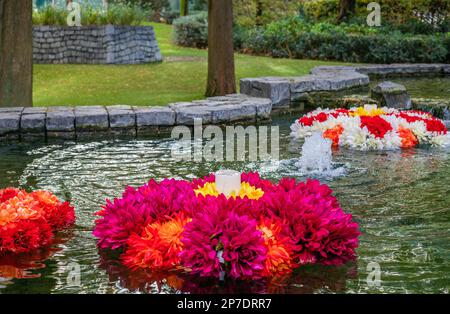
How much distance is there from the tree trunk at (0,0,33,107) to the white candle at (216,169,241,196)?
6175 millimetres

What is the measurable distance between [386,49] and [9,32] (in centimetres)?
1067

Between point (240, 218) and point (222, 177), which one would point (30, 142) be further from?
point (240, 218)

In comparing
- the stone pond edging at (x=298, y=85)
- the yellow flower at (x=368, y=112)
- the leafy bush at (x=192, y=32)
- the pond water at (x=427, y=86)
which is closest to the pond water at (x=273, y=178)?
the yellow flower at (x=368, y=112)

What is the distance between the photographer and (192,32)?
2272 cm

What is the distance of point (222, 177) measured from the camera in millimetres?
5359

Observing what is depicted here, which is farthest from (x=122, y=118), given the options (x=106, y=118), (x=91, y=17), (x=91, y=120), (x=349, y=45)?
→ (x=349, y=45)

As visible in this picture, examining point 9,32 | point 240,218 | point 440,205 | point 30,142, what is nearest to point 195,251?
point 240,218

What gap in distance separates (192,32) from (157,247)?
18350 mm

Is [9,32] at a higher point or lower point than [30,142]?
higher

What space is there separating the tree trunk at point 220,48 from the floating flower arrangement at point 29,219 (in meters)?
6.73

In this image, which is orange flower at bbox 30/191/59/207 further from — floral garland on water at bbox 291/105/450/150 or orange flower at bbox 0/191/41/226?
floral garland on water at bbox 291/105/450/150

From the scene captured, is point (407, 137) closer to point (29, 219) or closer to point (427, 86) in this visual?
point (29, 219)
